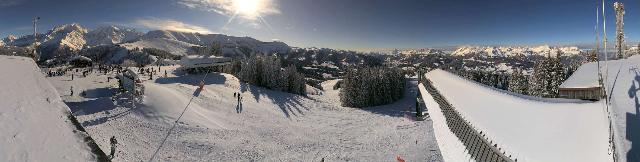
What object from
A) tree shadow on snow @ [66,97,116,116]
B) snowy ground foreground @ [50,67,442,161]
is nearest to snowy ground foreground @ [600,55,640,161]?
snowy ground foreground @ [50,67,442,161]

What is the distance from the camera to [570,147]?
9.92 m

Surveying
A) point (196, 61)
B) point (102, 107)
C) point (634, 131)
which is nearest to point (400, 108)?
point (196, 61)

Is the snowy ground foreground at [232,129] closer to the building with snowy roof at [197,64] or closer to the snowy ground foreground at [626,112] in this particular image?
the snowy ground foreground at [626,112]

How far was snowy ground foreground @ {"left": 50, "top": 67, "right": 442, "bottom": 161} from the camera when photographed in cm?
3619

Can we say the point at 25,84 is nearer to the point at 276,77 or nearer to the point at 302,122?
the point at 302,122

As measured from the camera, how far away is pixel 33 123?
155 inches

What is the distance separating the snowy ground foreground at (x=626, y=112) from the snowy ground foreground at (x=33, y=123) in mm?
8272

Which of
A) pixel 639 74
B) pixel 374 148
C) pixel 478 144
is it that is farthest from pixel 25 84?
pixel 374 148

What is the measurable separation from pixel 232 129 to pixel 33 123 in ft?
151

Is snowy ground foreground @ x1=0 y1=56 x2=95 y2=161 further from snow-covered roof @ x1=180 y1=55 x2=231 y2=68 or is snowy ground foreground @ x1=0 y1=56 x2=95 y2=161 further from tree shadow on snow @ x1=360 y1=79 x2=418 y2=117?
snow-covered roof @ x1=180 y1=55 x2=231 y2=68

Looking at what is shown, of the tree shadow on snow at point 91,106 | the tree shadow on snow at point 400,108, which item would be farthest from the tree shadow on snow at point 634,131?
the tree shadow on snow at point 400,108

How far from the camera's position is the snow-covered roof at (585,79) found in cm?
2573

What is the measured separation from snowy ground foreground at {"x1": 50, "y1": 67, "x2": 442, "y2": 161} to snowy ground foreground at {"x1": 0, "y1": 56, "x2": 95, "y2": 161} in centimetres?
2659

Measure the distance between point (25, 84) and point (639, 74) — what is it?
60.6 feet
